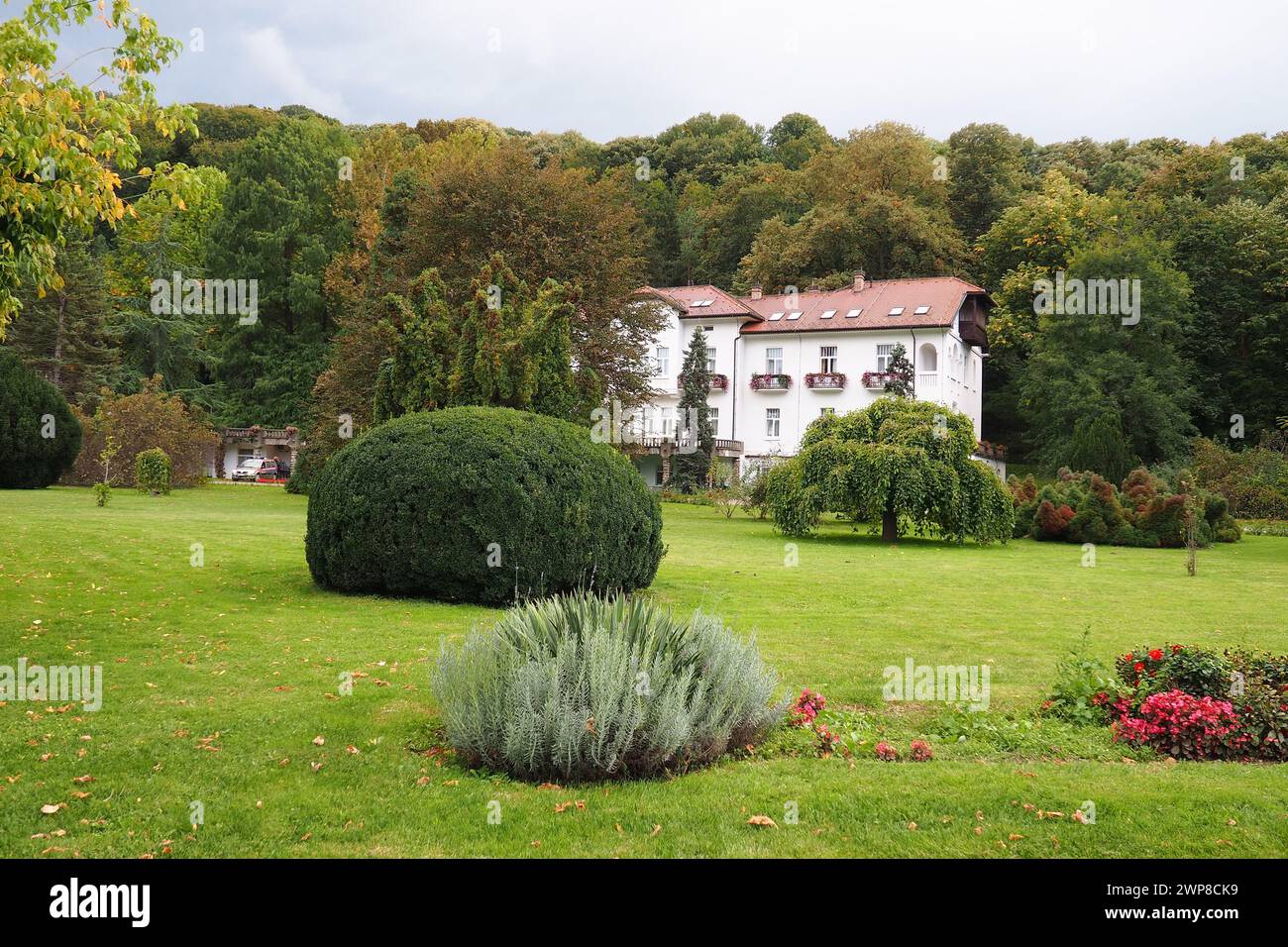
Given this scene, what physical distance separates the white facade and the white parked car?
901 inches

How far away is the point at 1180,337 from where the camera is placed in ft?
152

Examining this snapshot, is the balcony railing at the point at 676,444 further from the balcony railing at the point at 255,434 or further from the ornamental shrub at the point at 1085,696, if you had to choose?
the ornamental shrub at the point at 1085,696

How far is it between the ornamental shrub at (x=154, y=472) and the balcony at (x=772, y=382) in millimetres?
29086

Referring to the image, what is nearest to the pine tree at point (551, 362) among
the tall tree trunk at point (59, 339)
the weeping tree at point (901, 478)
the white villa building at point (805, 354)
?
the weeping tree at point (901, 478)

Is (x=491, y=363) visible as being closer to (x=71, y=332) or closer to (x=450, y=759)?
(x=450, y=759)

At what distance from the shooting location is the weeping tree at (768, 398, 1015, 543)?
74.3 feet

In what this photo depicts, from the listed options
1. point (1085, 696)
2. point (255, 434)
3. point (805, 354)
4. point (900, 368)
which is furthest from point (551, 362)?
point (255, 434)

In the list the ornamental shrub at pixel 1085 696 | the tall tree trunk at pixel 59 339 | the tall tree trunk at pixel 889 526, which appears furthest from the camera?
the tall tree trunk at pixel 59 339

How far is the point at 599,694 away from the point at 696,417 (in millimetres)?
45036

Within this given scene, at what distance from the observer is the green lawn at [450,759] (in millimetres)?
4695

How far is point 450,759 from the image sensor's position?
5965 millimetres

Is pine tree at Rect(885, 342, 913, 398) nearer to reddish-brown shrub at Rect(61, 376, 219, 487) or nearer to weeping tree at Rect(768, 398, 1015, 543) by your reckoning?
weeping tree at Rect(768, 398, 1015, 543)

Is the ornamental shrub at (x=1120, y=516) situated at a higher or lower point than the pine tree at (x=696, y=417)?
lower

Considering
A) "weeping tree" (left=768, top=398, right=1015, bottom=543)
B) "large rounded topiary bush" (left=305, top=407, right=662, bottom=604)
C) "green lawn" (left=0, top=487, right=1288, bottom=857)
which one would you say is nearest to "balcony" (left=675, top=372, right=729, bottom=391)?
"weeping tree" (left=768, top=398, right=1015, bottom=543)
